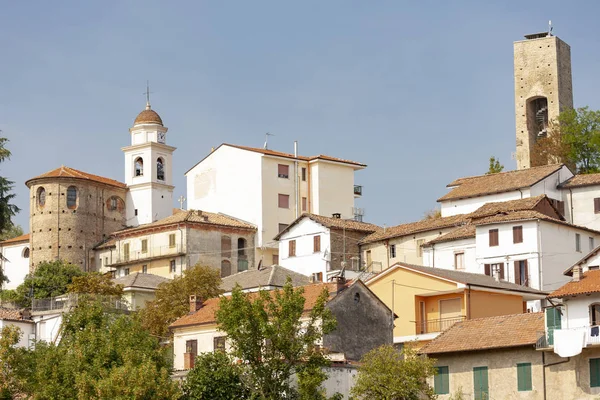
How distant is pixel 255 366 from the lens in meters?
43.3

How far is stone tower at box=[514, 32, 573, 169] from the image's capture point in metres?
104

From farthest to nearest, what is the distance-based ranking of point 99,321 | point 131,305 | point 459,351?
point 131,305 < point 99,321 < point 459,351

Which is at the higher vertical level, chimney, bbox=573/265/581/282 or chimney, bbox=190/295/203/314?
chimney, bbox=573/265/581/282

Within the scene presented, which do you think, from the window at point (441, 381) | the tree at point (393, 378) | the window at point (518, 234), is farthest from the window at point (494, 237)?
the tree at point (393, 378)

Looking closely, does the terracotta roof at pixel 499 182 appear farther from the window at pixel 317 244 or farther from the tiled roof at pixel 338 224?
the window at pixel 317 244

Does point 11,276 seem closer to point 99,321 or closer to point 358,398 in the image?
point 99,321

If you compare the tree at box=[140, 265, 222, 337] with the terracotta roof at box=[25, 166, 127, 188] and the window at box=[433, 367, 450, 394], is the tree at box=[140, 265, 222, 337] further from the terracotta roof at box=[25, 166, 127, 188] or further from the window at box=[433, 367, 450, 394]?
the terracotta roof at box=[25, 166, 127, 188]

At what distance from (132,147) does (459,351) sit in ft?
200

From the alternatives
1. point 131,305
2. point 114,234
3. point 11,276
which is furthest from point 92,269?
point 131,305

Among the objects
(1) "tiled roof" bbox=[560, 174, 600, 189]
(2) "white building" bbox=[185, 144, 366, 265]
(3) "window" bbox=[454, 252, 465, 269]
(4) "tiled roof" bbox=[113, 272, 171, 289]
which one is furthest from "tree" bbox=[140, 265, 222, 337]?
(1) "tiled roof" bbox=[560, 174, 600, 189]

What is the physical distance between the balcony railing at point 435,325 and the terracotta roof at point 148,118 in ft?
166

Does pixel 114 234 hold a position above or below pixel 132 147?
below

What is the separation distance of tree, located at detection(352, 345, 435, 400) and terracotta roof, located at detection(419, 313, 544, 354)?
305 cm

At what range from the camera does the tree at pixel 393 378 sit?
43.4m
